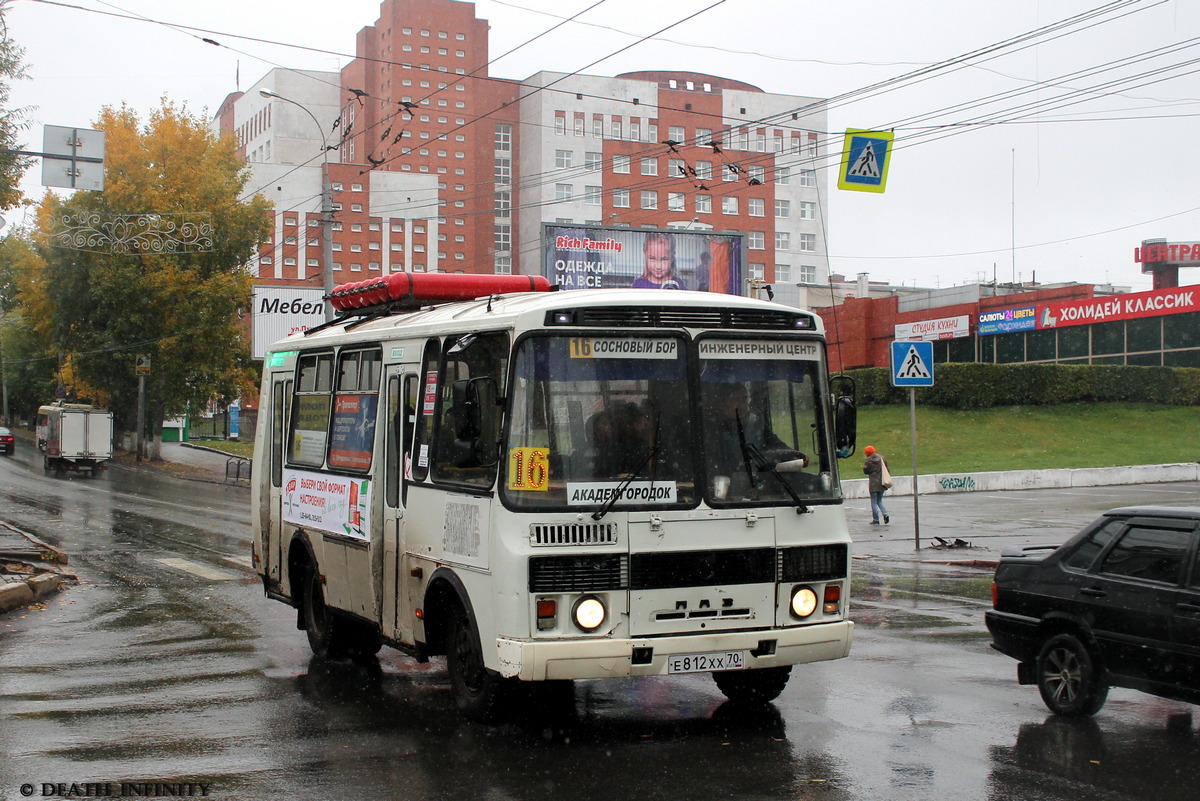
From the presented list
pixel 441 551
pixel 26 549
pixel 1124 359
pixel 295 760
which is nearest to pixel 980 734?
pixel 441 551

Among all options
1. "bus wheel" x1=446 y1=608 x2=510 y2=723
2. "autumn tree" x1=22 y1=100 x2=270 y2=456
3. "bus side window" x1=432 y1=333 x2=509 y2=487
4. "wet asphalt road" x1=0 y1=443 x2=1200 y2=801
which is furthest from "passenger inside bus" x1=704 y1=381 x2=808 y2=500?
"autumn tree" x1=22 y1=100 x2=270 y2=456

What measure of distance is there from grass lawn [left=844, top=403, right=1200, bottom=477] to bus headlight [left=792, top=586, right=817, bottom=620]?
102ft

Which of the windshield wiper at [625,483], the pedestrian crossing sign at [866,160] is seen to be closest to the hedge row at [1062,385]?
the pedestrian crossing sign at [866,160]

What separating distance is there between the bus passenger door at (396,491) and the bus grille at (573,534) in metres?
1.98

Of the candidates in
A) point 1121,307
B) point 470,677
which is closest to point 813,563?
point 470,677

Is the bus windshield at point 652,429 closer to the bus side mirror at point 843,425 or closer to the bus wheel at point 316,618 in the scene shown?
the bus side mirror at point 843,425

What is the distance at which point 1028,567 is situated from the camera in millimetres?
8453

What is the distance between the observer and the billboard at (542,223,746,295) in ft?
123

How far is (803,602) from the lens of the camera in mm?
7660

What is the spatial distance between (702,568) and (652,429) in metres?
0.90

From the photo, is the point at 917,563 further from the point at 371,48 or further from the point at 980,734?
the point at 371,48

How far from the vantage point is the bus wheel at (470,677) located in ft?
24.9

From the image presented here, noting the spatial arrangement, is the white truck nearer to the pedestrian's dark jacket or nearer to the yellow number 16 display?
the pedestrian's dark jacket

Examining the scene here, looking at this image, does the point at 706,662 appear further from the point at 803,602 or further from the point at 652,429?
the point at 652,429
